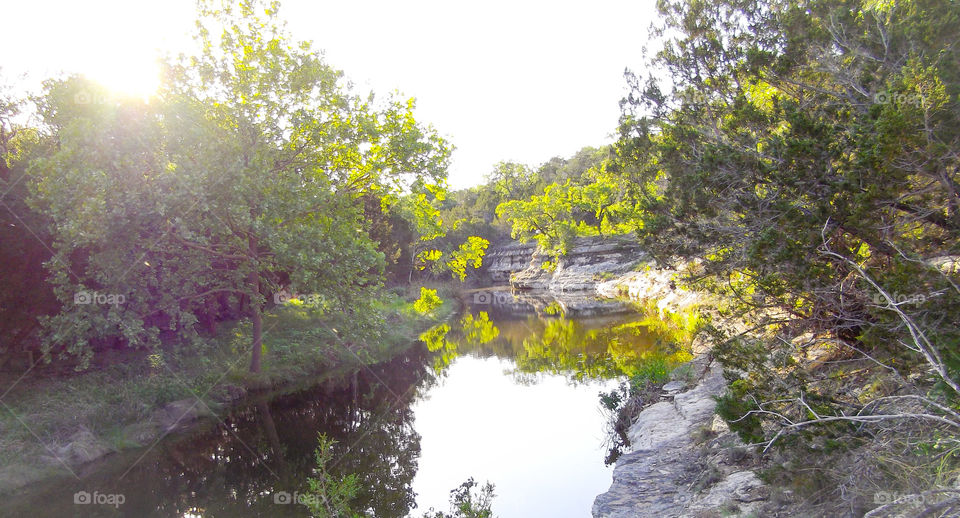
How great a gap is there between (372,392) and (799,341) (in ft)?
44.5

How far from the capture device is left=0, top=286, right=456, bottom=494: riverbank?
12.1 m

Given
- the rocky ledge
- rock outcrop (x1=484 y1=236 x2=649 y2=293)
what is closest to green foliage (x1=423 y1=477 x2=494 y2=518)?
the rocky ledge

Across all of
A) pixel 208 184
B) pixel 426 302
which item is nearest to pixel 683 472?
pixel 208 184

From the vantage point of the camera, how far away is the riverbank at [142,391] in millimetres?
12125

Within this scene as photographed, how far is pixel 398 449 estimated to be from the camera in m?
13.0

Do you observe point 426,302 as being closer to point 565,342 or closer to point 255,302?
point 565,342

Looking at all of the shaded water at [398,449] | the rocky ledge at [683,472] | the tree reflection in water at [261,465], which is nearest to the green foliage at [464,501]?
the shaded water at [398,449]

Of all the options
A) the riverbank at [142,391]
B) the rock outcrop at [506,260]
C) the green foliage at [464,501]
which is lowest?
the green foliage at [464,501]

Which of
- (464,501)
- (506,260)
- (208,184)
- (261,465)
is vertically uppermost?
(208,184)

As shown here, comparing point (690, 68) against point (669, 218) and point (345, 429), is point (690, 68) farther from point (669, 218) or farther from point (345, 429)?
point (345, 429)

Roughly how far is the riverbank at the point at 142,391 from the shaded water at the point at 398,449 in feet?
2.01

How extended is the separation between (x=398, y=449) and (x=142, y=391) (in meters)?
8.11

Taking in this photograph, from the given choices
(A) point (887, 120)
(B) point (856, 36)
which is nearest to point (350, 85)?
(B) point (856, 36)

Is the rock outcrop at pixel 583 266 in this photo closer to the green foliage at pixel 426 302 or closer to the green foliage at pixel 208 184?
the green foliage at pixel 426 302
